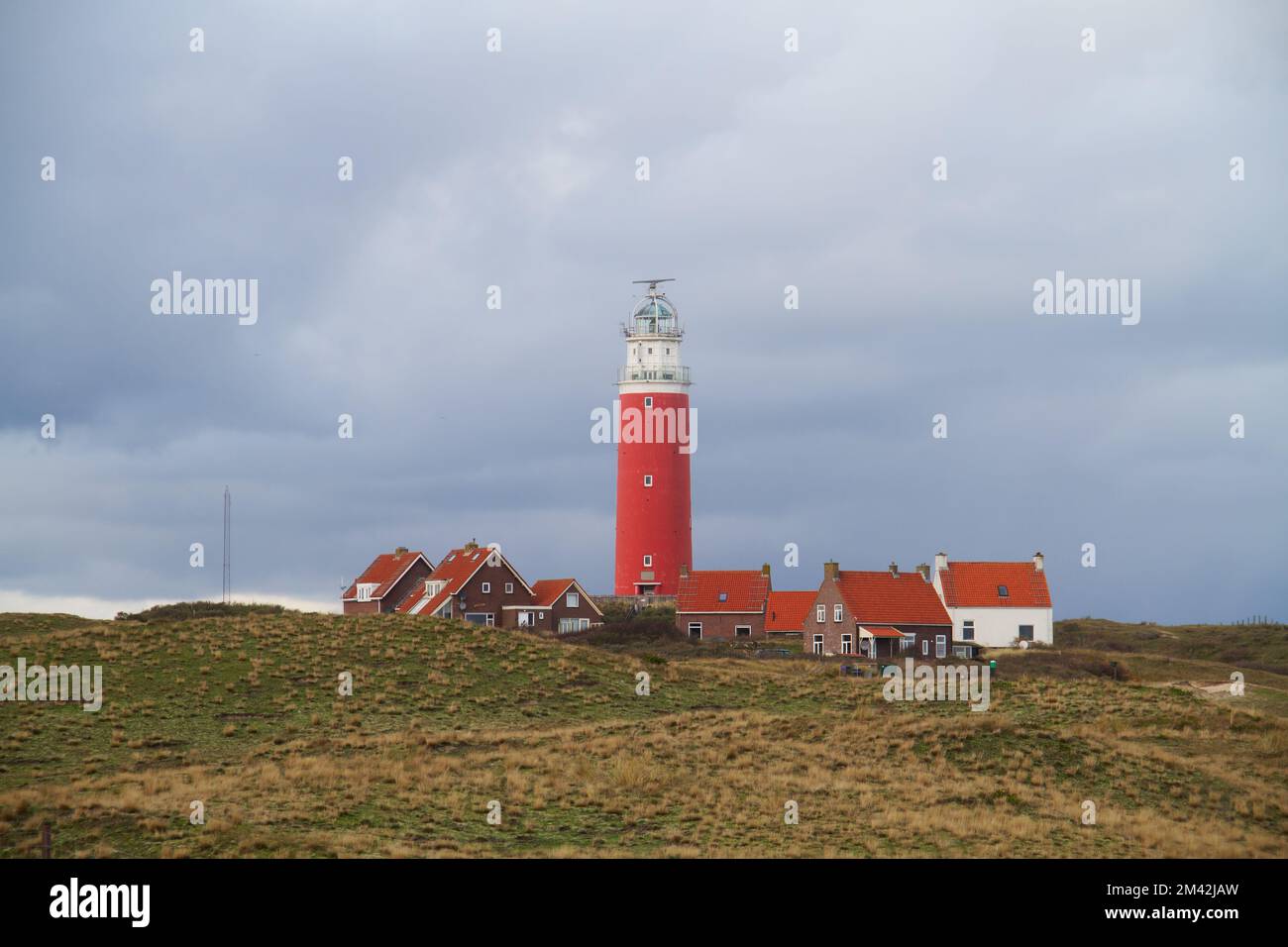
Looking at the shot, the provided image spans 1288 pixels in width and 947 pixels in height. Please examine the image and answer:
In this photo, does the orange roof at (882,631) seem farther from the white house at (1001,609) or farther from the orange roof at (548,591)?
the orange roof at (548,591)

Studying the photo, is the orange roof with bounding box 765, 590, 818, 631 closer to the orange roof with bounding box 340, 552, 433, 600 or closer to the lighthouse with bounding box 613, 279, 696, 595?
the lighthouse with bounding box 613, 279, 696, 595

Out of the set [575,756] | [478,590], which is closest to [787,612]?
[478,590]

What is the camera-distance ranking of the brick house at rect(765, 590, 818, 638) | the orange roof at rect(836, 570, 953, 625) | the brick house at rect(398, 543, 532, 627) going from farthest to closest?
the brick house at rect(765, 590, 818, 638)
the brick house at rect(398, 543, 532, 627)
the orange roof at rect(836, 570, 953, 625)

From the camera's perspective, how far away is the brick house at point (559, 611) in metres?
77.5

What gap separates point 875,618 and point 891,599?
6.45 ft

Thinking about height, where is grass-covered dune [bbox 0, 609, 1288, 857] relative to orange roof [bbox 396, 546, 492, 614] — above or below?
below

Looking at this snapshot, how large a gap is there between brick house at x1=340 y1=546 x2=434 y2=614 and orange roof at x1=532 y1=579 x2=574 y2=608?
725cm

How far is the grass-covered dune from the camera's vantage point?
27406 mm

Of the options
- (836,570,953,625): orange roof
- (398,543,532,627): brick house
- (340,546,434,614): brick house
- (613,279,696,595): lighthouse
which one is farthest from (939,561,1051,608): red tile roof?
(340,546,434,614): brick house

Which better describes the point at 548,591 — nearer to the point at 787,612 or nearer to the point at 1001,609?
the point at 787,612

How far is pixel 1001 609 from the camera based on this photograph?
2987 inches

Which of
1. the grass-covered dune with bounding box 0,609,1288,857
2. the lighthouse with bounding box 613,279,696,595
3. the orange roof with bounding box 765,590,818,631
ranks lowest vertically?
the grass-covered dune with bounding box 0,609,1288,857

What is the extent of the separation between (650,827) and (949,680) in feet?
93.1

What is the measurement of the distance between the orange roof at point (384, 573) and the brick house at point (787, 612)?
2010 centimetres
